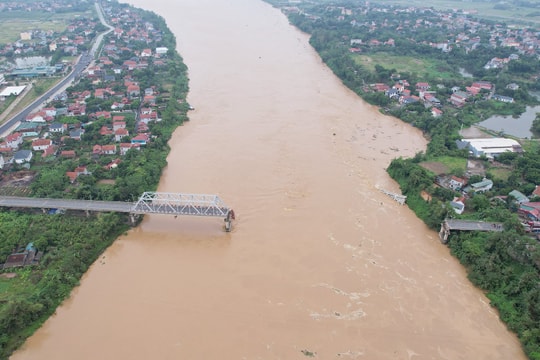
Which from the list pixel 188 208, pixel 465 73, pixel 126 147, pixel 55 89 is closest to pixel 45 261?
pixel 188 208

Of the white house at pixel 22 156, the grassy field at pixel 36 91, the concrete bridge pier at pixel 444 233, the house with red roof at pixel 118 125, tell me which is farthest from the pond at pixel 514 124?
the grassy field at pixel 36 91

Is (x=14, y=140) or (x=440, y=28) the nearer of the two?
(x=14, y=140)

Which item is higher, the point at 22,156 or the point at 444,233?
the point at 22,156

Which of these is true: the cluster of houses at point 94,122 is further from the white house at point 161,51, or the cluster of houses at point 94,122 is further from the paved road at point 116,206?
the white house at point 161,51

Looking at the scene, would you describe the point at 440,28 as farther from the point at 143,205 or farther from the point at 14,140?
the point at 14,140

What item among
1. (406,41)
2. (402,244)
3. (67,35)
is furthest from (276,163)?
(67,35)

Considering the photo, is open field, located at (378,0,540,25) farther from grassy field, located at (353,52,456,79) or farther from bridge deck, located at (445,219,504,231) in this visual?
bridge deck, located at (445,219,504,231)
